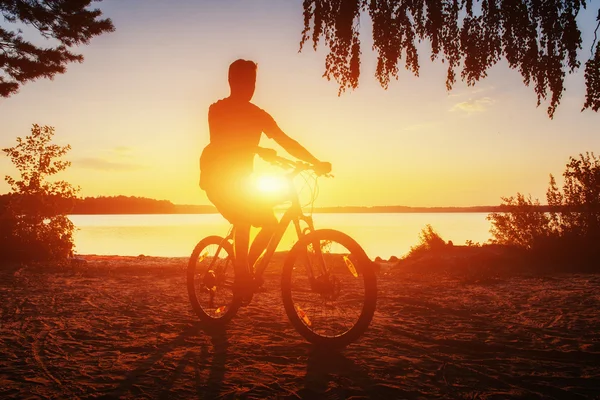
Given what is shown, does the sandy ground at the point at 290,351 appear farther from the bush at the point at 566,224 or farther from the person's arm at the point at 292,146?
the bush at the point at 566,224

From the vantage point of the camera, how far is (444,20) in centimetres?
640

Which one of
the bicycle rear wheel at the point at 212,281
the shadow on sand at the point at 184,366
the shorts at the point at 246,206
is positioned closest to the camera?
the shadow on sand at the point at 184,366

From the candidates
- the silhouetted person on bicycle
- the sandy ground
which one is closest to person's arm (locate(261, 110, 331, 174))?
the silhouetted person on bicycle

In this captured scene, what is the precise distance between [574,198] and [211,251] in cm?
949

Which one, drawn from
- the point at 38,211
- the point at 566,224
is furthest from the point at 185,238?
the point at 566,224

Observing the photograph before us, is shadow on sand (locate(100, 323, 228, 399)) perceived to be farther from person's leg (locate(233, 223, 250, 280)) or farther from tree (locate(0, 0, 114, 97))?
tree (locate(0, 0, 114, 97))

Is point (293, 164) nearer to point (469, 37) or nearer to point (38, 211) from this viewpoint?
point (469, 37)

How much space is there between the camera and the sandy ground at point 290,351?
2.53 m

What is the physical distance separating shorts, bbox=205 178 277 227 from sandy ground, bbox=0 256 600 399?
101 cm

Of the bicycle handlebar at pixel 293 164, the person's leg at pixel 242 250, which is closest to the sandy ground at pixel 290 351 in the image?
the person's leg at pixel 242 250

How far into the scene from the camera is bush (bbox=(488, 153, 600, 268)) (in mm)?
9156

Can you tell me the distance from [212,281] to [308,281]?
3.87 feet

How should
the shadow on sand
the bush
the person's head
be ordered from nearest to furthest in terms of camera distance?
the shadow on sand → the person's head → the bush

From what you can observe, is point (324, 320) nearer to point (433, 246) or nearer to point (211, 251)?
point (211, 251)
